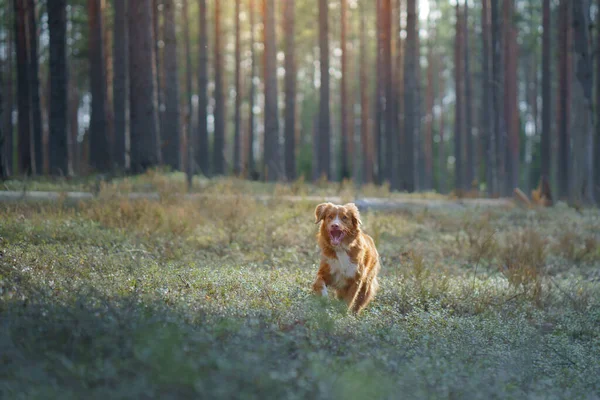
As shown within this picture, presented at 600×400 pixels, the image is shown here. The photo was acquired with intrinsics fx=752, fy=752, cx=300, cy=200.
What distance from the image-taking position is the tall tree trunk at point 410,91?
29.7 metres

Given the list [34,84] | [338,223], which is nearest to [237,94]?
[34,84]

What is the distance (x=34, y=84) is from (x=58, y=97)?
3.52 m

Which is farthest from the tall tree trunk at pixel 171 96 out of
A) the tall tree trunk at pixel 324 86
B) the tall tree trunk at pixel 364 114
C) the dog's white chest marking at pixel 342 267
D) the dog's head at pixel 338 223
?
the tall tree trunk at pixel 364 114

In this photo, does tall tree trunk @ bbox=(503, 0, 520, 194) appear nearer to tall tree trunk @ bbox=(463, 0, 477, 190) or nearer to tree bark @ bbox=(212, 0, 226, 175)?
tall tree trunk @ bbox=(463, 0, 477, 190)

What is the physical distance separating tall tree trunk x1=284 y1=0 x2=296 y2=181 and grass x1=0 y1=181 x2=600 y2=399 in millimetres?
12910

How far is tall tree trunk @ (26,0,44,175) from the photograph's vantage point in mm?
25359

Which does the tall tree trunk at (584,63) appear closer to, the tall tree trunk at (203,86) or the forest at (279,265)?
the forest at (279,265)

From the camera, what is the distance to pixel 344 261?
885 centimetres

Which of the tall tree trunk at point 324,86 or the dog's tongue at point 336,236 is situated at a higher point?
the tall tree trunk at point 324,86

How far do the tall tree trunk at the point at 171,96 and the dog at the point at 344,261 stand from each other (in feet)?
53.0

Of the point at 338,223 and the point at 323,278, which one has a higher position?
the point at 338,223

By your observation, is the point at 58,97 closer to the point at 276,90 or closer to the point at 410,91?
the point at 276,90

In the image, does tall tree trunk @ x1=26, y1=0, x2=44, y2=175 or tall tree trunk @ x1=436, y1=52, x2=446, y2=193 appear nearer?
tall tree trunk @ x1=26, y1=0, x2=44, y2=175

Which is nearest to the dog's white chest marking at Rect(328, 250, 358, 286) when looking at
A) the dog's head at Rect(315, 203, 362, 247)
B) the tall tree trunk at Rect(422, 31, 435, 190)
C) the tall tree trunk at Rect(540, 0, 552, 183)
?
the dog's head at Rect(315, 203, 362, 247)
